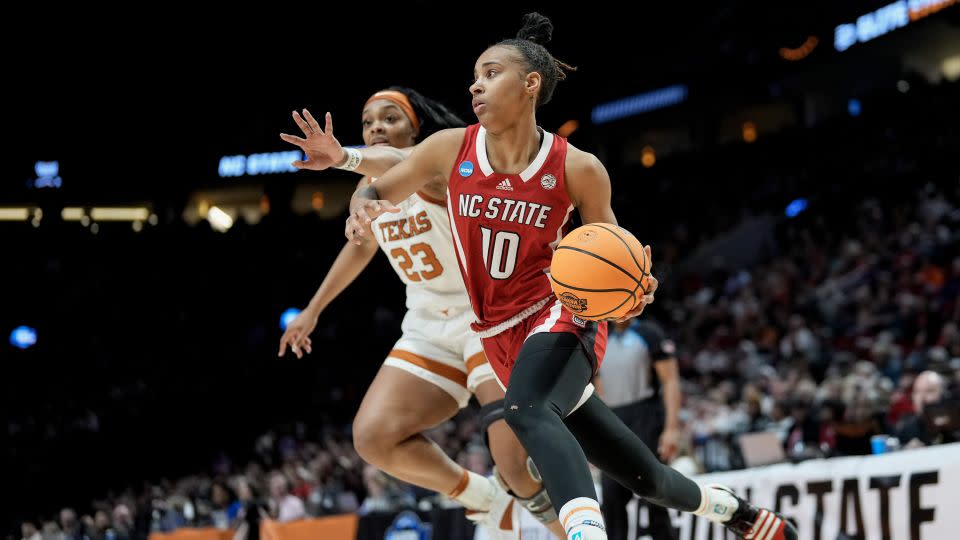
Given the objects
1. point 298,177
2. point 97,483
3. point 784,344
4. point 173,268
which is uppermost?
point 298,177

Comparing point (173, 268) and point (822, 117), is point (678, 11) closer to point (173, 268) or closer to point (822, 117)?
point (822, 117)

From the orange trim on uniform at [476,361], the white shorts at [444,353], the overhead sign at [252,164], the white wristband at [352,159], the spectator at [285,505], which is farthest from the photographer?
the overhead sign at [252,164]

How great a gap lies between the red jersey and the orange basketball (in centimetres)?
39

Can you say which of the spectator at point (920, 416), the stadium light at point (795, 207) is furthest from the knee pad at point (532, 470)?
the stadium light at point (795, 207)

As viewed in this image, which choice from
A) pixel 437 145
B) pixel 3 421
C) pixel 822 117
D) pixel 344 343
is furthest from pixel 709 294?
pixel 437 145

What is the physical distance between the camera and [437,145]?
4254 millimetres

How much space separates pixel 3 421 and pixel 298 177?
12.0 m

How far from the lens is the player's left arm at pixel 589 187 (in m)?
4.12

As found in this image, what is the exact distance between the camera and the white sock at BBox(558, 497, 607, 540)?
130 inches

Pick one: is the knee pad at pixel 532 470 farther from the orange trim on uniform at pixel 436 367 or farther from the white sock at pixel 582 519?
the white sock at pixel 582 519

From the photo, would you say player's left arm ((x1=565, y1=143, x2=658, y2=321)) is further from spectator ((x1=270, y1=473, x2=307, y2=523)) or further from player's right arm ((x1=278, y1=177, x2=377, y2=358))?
spectator ((x1=270, y1=473, x2=307, y2=523))

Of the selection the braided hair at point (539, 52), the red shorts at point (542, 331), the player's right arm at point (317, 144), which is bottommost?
the red shorts at point (542, 331)

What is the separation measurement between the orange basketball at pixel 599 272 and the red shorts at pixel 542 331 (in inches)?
5.1

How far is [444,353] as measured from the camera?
5051mm
